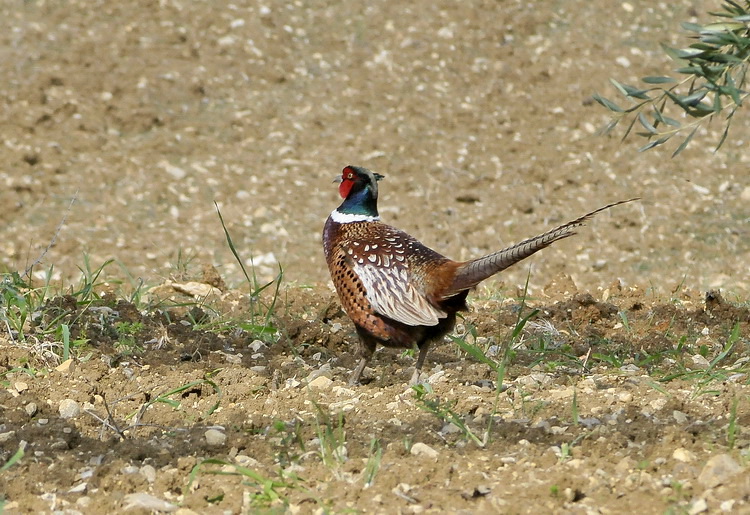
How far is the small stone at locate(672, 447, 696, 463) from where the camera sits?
3.26 meters

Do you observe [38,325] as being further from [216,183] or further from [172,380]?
[216,183]

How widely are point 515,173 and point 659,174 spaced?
3.92ft

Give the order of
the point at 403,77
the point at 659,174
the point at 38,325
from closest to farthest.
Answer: the point at 38,325, the point at 659,174, the point at 403,77

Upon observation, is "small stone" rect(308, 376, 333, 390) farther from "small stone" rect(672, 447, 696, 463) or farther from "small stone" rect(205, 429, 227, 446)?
"small stone" rect(672, 447, 696, 463)

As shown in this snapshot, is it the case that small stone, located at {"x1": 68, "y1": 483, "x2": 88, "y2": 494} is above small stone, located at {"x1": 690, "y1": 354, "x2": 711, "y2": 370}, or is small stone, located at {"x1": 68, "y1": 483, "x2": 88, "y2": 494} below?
above

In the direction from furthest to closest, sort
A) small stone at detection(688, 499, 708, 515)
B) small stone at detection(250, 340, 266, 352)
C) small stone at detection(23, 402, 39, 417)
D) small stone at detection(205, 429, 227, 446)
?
small stone at detection(250, 340, 266, 352), small stone at detection(23, 402, 39, 417), small stone at detection(205, 429, 227, 446), small stone at detection(688, 499, 708, 515)

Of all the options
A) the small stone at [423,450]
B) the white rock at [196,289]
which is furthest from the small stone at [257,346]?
the small stone at [423,450]

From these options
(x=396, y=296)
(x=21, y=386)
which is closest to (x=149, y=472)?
(x=21, y=386)

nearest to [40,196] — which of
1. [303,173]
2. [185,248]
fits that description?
[185,248]

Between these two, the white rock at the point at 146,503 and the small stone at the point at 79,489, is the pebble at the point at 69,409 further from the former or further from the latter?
the white rock at the point at 146,503

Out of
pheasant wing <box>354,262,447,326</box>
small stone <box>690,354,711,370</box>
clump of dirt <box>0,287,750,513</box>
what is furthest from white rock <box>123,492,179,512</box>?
small stone <box>690,354,711,370</box>

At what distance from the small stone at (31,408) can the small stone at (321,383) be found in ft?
3.67

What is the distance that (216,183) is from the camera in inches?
320

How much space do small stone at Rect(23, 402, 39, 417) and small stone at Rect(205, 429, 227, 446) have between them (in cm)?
75
